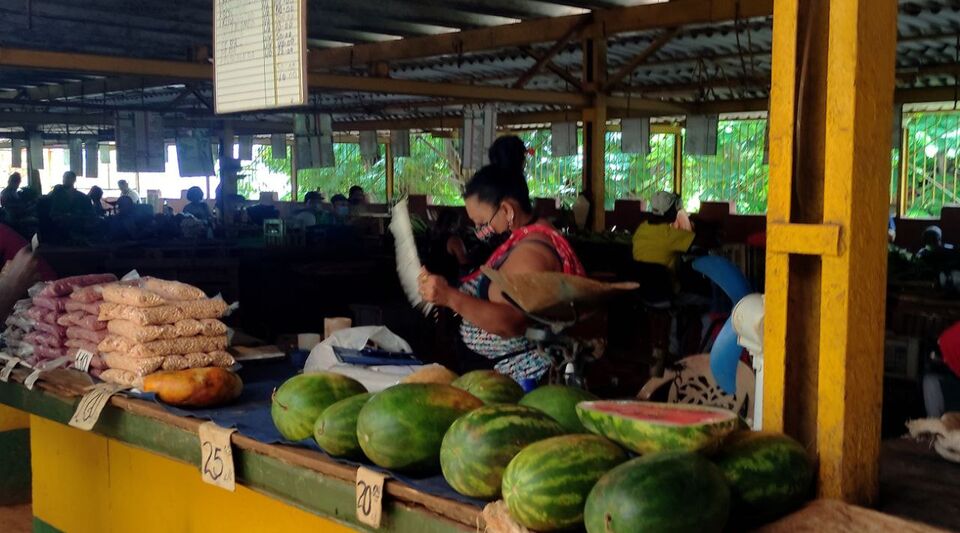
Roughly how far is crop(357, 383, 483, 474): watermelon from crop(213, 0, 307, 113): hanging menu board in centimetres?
119

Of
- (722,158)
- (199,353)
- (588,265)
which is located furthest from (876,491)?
(722,158)

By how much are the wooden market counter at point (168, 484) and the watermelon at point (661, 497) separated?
11.9 inches

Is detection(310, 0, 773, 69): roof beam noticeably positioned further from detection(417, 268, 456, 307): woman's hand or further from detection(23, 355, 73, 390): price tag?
detection(23, 355, 73, 390): price tag

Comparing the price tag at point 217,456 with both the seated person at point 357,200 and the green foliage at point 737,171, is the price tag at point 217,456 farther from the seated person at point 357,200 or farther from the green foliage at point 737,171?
the green foliage at point 737,171

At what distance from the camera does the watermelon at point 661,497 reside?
4.97ft

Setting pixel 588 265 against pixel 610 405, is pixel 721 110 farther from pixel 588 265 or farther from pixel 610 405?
pixel 610 405

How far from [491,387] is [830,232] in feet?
2.77

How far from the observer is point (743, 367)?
250cm

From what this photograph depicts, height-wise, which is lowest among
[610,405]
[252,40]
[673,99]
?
[610,405]

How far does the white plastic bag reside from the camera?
284 cm

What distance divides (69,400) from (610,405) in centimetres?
197

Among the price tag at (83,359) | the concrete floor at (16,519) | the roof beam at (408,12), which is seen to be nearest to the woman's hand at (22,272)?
the price tag at (83,359)

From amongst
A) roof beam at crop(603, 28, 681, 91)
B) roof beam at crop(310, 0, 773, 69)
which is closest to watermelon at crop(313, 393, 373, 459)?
roof beam at crop(310, 0, 773, 69)

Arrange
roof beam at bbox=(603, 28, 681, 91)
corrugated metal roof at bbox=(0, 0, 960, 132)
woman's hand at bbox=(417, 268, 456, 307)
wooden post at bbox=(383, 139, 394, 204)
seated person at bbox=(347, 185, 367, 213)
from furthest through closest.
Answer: wooden post at bbox=(383, 139, 394, 204) → seated person at bbox=(347, 185, 367, 213) → roof beam at bbox=(603, 28, 681, 91) → corrugated metal roof at bbox=(0, 0, 960, 132) → woman's hand at bbox=(417, 268, 456, 307)
